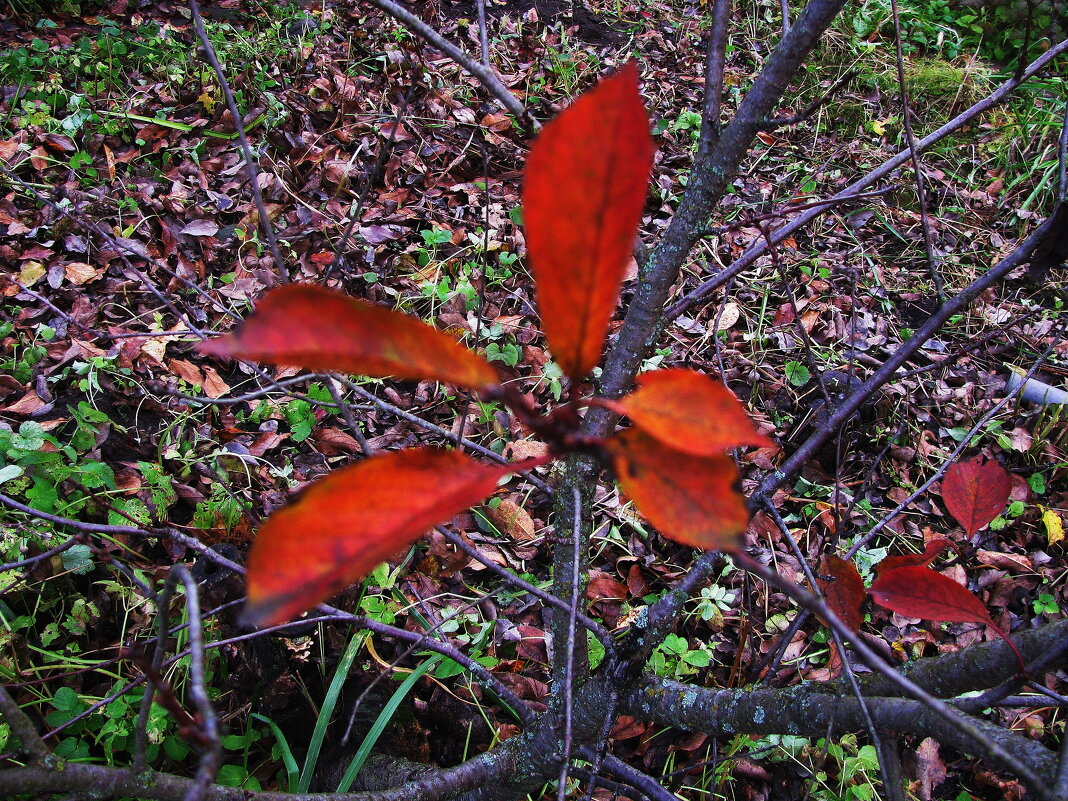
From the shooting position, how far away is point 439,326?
7.62 ft

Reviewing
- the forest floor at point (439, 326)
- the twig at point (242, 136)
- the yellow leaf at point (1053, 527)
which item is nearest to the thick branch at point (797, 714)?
the forest floor at point (439, 326)

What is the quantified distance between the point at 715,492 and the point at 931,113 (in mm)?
4430

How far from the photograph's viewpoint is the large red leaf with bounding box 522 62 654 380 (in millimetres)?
373

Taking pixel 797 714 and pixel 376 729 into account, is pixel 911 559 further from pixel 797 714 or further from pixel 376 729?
pixel 376 729

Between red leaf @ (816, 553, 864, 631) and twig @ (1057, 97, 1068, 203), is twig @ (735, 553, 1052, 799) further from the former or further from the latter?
twig @ (1057, 97, 1068, 203)

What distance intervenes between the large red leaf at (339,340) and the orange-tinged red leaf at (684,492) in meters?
0.11

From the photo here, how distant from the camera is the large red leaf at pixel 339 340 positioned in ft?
1.14

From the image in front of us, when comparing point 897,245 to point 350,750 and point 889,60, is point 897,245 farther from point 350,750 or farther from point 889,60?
point 350,750

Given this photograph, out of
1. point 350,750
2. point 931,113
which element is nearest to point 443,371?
point 350,750

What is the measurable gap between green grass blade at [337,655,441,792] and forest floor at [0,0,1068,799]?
0.50 ft

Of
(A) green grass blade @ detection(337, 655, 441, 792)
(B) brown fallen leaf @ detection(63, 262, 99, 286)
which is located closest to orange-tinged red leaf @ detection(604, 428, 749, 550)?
(A) green grass blade @ detection(337, 655, 441, 792)

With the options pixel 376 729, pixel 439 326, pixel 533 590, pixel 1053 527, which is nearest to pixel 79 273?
pixel 439 326

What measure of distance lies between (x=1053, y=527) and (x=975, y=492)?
1.51 meters

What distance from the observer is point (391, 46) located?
343 cm
